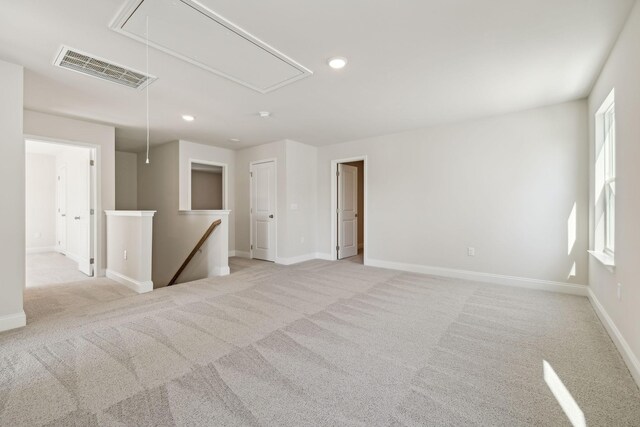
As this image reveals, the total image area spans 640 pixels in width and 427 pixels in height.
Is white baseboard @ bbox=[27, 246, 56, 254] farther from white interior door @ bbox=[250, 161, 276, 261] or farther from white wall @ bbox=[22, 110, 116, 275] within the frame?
white interior door @ bbox=[250, 161, 276, 261]

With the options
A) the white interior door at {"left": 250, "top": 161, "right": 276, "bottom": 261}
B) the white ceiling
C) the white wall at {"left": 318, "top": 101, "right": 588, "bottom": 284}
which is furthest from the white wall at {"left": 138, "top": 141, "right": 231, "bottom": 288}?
the white wall at {"left": 318, "top": 101, "right": 588, "bottom": 284}

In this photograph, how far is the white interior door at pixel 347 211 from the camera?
6297 millimetres

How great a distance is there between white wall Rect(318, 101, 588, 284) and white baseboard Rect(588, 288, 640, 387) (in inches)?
34.4

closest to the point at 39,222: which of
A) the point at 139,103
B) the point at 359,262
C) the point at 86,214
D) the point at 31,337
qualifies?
the point at 86,214

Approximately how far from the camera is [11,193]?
266cm

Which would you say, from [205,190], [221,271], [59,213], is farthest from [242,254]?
[59,213]

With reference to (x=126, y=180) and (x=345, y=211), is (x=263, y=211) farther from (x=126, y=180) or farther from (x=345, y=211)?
(x=126, y=180)

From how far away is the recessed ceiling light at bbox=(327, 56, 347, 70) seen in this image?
8.46 feet

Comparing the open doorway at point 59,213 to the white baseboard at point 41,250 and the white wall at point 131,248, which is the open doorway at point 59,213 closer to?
the white baseboard at point 41,250

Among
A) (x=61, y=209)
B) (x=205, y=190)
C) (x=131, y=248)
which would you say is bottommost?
(x=131, y=248)

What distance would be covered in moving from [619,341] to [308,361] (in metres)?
2.49

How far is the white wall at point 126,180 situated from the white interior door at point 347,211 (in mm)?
5328

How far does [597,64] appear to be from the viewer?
106 inches

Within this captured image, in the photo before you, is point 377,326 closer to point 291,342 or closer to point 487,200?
point 291,342
